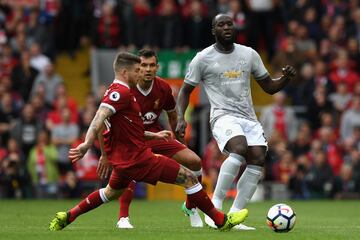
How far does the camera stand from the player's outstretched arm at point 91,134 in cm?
1174

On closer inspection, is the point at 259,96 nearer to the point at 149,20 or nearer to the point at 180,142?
the point at 149,20

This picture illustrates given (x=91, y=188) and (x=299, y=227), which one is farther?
(x=91, y=188)

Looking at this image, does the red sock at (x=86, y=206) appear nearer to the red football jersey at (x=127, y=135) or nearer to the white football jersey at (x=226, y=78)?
the red football jersey at (x=127, y=135)

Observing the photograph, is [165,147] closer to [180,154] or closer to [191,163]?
[180,154]

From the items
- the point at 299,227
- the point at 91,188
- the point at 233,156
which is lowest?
the point at 91,188

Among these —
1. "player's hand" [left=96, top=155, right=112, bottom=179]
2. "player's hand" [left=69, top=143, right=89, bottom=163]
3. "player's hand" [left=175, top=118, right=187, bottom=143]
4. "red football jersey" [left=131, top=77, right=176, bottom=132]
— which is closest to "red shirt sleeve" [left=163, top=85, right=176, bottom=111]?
"red football jersey" [left=131, top=77, right=176, bottom=132]

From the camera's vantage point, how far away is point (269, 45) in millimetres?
28062

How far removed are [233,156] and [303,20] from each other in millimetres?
14221

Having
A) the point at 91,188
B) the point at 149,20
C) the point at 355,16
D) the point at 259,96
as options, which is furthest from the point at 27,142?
the point at 355,16

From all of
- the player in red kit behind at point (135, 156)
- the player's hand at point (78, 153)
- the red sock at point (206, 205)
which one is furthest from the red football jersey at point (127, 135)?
the player's hand at point (78, 153)

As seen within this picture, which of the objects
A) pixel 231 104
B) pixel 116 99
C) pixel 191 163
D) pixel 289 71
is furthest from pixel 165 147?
pixel 116 99

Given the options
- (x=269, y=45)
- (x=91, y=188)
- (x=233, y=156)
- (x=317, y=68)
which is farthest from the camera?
(x=269, y=45)

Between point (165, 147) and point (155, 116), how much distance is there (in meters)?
0.41

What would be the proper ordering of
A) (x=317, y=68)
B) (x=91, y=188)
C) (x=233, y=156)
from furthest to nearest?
(x=317, y=68), (x=91, y=188), (x=233, y=156)
